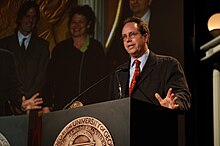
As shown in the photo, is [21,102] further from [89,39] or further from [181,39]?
[181,39]

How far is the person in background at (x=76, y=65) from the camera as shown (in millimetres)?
4465

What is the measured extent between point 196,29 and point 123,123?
2204mm

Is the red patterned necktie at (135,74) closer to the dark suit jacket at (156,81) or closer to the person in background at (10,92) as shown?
the dark suit jacket at (156,81)

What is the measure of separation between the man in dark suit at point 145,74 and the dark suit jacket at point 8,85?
1954 millimetres

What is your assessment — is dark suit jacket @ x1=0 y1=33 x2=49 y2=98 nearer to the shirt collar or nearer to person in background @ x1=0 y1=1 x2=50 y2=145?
person in background @ x1=0 y1=1 x2=50 y2=145

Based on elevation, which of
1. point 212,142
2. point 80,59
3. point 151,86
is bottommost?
point 212,142

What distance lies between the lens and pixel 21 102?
469 cm

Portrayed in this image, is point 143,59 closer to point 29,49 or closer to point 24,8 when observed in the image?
point 29,49

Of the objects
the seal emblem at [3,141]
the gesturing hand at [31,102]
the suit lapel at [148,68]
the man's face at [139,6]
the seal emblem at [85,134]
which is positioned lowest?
the seal emblem at [3,141]

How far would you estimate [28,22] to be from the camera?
500cm

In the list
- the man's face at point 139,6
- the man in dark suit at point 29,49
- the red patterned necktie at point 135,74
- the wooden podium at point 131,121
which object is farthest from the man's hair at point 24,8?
the wooden podium at point 131,121

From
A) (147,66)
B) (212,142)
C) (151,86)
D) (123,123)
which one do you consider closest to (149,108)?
(123,123)

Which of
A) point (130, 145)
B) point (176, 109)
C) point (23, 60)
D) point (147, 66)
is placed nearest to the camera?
point (130, 145)

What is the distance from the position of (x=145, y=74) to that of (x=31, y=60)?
2.28 meters
